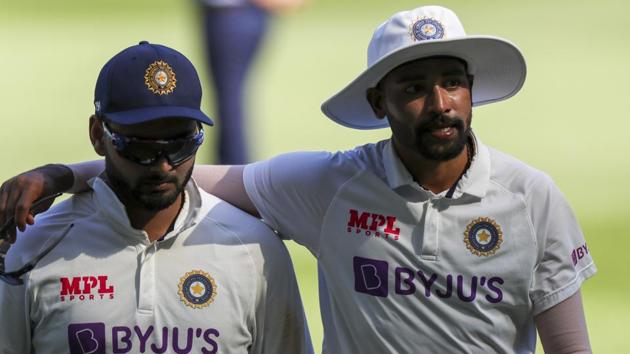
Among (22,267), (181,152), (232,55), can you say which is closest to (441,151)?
(181,152)

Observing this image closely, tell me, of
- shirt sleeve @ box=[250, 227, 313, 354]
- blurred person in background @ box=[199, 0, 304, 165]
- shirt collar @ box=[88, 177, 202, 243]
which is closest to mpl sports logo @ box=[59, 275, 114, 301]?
shirt collar @ box=[88, 177, 202, 243]

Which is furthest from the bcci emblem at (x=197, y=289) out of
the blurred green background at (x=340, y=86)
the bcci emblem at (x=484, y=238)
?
the blurred green background at (x=340, y=86)

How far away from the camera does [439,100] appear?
10.6ft

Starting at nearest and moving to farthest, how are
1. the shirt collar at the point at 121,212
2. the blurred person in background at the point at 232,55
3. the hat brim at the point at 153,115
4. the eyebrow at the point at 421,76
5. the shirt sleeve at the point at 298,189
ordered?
the hat brim at the point at 153,115, the shirt collar at the point at 121,212, the eyebrow at the point at 421,76, the shirt sleeve at the point at 298,189, the blurred person in background at the point at 232,55

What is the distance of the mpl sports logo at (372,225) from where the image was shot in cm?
335

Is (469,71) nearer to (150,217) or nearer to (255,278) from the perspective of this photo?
(255,278)

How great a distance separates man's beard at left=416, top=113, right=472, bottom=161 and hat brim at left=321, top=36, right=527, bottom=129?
16 centimetres

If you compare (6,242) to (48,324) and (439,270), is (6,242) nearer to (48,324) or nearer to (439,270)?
(48,324)

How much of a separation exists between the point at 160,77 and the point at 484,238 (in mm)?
828

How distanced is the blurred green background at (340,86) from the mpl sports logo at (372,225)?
A: 2351 mm

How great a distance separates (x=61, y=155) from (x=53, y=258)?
14.7 ft

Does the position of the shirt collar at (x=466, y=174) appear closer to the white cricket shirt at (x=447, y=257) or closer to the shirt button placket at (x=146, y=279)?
the white cricket shirt at (x=447, y=257)

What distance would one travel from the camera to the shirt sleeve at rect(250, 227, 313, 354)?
325 cm

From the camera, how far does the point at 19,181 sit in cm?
321
